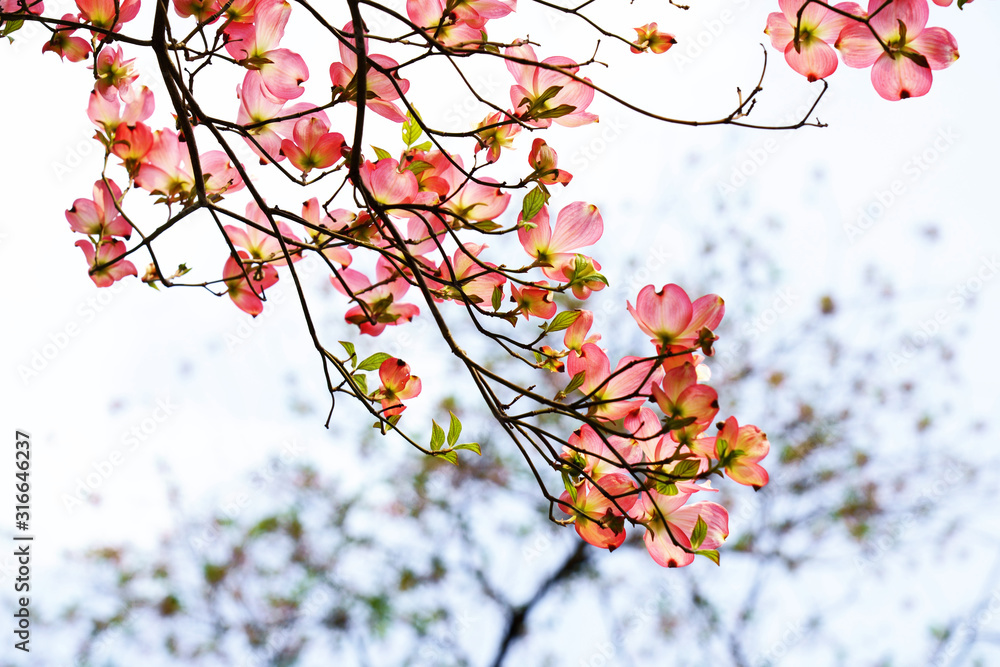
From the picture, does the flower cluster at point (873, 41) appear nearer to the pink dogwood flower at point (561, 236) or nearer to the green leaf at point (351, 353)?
the pink dogwood flower at point (561, 236)

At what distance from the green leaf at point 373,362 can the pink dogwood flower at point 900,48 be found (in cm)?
37

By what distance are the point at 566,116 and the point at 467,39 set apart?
89 mm

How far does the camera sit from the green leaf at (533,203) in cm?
48

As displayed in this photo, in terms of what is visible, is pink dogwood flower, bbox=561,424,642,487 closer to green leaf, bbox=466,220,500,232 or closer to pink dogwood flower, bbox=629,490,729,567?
pink dogwood flower, bbox=629,490,729,567

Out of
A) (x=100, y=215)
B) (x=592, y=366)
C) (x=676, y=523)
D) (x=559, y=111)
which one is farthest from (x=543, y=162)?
(x=100, y=215)

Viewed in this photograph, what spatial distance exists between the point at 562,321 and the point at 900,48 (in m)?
0.27

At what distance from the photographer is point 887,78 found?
0.48 meters

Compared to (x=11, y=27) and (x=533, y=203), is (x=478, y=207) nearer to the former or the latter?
(x=533, y=203)

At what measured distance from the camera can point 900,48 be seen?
0.46 m

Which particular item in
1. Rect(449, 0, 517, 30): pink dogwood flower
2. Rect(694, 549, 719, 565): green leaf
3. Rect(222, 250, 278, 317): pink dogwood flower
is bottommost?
Rect(694, 549, 719, 565): green leaf

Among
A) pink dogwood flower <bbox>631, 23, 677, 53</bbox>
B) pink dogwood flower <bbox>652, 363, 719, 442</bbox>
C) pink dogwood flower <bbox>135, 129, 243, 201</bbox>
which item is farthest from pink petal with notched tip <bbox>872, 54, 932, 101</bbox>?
pink dogwood flower <bbox>135, 129, 243, 201</bbox>

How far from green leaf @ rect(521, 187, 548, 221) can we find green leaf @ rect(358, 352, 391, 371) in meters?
0.14

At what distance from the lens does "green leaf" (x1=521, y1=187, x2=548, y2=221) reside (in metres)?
0.48

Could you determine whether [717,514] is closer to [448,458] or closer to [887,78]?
[448,458]
